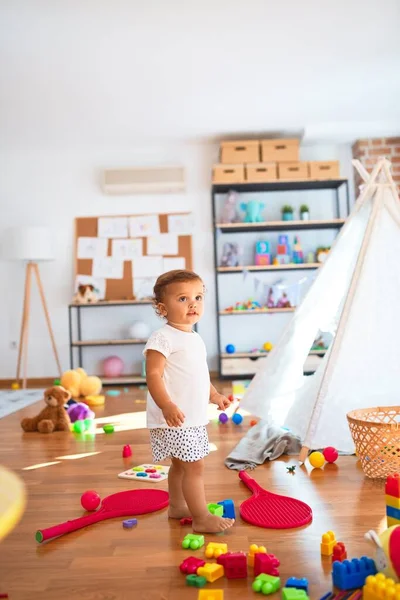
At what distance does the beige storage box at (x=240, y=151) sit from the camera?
520cm

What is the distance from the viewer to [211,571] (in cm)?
136

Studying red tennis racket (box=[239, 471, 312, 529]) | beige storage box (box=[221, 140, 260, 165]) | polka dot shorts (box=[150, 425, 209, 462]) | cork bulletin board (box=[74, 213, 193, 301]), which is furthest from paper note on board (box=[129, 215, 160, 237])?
polka dot shorts (box=[150, 425, 209, 462])

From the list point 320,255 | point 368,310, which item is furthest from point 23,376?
point 368,310

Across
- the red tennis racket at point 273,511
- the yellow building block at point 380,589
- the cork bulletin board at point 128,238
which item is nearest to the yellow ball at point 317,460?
the red tennis racket at point 273,511

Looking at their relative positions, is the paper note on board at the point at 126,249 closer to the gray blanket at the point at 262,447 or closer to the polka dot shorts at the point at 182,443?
the gray blanket at the point at 262,447

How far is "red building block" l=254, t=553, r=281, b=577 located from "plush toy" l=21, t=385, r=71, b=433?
6.82 ft

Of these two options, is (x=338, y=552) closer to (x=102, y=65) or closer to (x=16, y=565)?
(x=16, y=565)

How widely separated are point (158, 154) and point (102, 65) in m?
1.90

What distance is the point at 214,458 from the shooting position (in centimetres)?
257

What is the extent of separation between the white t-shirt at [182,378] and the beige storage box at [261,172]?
3706 millimetres

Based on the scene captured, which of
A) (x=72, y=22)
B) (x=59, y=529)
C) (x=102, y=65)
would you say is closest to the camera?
(x=59, y=529)

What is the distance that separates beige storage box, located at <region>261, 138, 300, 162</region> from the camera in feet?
17.1

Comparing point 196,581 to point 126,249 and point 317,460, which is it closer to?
point 317,460

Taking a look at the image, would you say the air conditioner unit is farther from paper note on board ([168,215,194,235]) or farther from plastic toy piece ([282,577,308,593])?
plastic toy piece ([282,577,308,593])
